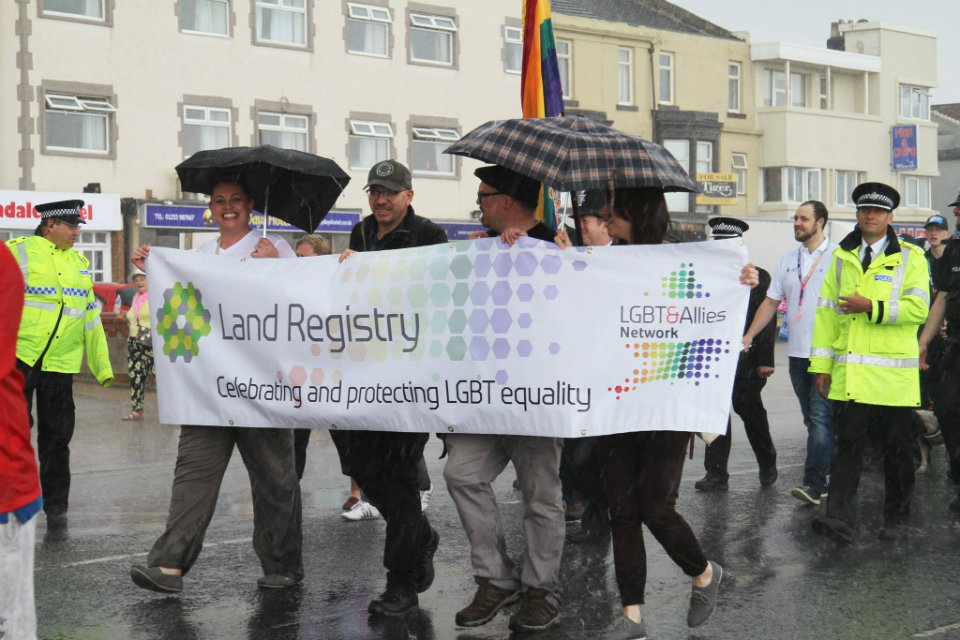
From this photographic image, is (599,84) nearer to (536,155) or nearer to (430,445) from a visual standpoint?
(430,445)

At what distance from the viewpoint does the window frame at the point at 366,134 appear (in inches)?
1474

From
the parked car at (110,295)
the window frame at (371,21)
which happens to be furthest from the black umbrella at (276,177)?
the window frame at (371,21)

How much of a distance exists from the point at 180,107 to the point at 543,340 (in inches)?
1161

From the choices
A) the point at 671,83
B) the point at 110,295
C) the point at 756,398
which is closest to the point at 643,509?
the point at 756,398

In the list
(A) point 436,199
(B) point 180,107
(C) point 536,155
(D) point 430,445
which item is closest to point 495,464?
(C) point 536,155

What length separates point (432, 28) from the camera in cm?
3919

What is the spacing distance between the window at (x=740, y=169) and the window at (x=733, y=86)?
1.71m

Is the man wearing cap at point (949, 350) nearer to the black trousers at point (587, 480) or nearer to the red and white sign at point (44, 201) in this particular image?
the black trousers at point (587, 480)

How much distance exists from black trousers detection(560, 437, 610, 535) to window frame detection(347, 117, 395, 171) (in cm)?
2872

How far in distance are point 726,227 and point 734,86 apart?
43391 mm

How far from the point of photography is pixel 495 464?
640 centimetres

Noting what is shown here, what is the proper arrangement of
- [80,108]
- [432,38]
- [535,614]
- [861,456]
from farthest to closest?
[432,38], [80,108], [861,456], [535,614]

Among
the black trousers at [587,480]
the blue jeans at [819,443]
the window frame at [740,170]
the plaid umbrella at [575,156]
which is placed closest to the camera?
the plaid umbrella at [575,156]

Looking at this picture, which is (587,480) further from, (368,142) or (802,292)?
(368,142)
